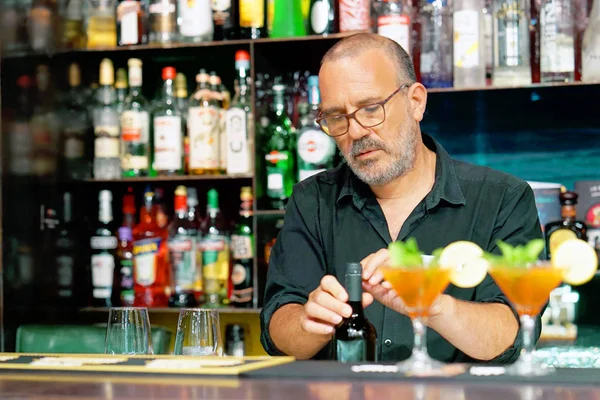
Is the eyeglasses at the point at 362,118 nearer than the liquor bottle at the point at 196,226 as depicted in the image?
Yes

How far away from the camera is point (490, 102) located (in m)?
2.80

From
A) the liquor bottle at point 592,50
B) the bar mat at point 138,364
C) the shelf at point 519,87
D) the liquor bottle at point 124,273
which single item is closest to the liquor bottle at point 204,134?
the liquor bottle at point 124,273

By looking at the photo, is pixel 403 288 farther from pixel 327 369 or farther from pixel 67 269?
pixel 67 269

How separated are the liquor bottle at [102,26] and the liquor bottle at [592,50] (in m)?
1.43

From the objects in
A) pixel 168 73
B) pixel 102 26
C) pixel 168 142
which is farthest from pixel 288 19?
pixel 102 26

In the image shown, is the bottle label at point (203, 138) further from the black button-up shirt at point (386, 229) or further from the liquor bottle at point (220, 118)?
the black button-up shirt at point (386, 229)

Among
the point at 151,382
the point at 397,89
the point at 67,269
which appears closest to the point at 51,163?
the point at 67,269

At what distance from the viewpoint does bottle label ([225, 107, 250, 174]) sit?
2.73 metres

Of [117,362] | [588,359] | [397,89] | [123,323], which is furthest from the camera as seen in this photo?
[588,359]

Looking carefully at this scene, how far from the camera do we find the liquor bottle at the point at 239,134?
2732 millimetres

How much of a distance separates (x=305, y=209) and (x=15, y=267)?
1093mm

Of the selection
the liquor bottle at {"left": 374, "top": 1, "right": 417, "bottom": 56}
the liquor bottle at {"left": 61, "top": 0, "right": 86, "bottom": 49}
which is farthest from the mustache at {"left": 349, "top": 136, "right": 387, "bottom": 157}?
the liquor bottle at {"left": 61, "top": 0, "right": 86, "bottom": 49}

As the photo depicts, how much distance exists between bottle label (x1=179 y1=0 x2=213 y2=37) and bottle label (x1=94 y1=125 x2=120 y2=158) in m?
0.39

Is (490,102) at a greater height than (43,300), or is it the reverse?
(490,102)
